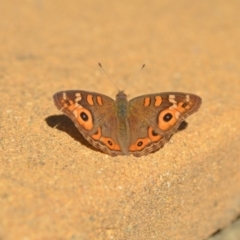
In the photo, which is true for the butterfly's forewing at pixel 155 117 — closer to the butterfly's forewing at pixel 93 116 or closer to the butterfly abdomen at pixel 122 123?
the butterfly abdomen at pixel 122 123

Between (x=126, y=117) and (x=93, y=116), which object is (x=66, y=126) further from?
(x=126, y=117)

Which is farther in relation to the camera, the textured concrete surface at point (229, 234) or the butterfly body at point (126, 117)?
the textured concrete surface at point (229, 234)

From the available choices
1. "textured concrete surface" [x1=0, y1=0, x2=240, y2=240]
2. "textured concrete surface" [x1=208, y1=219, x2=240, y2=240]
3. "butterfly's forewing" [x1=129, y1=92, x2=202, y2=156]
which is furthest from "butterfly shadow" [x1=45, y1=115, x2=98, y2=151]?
"textured concrete surface" [x1=208, y1=219, x2=240, y2=240]

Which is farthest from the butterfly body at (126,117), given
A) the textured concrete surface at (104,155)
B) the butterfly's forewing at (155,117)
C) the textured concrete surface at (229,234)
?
the textured concrete surface at (229,234)

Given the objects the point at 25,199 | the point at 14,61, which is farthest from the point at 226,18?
the point at 25,199

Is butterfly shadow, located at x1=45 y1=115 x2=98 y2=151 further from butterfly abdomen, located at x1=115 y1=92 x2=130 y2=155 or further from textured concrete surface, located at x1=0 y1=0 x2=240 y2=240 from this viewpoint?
butterfly abdomen, located at x1=115 y1=92 x2=130 y2=155
